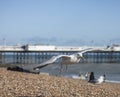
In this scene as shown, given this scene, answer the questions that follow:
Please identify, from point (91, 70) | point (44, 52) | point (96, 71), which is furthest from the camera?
point (44, 52)

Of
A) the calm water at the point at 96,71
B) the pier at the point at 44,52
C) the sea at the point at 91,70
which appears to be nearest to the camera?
the sea at the point at 91,70

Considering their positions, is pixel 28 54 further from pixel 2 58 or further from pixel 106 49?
pixel 106 49

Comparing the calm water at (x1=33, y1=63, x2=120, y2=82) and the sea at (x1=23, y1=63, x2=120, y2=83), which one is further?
the calm water at (x1=33, y1=63, x2=120, y2=82)

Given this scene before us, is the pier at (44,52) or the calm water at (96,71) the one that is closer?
the calm water at (96,71)

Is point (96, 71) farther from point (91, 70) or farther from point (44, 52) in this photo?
point (44, 52)

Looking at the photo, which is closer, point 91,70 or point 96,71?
point 96,71

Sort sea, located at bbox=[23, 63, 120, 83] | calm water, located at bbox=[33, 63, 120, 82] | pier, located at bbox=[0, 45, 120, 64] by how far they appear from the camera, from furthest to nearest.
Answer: pier, located at bbox=[0, 45, 120, 64] < calm water, located at bbox=[33, 63, 120, 82] < sea, located at bbox=[23, 63, 120, 83]

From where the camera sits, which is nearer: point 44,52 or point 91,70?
point 91,70

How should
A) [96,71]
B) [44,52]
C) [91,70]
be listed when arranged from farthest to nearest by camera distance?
[44,52] → [91,70] → [96,71]

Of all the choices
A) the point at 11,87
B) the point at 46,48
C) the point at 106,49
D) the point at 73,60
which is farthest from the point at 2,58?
the point at 11,87

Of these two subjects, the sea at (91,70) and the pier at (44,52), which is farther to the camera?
the pier at (44,52)

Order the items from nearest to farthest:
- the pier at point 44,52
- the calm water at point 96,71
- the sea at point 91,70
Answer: the sea at point 91,70, the calm water at point 96,71, the pier at point 44,52

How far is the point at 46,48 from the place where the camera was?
66812 millimetres

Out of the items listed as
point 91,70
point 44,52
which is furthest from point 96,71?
point 44,52
